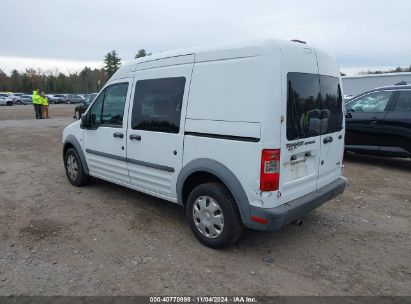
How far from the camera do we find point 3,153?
9.44 m

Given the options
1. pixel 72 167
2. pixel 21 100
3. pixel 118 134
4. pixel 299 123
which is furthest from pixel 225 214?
pixel 21 100

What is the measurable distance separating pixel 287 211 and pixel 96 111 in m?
3.42

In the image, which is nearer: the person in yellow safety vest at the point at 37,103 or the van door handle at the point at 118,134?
the van door handle at the point at 118,134

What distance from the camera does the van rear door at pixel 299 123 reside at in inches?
130

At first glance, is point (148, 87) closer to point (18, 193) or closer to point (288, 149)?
point (288, 149)

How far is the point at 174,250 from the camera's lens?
3.78m

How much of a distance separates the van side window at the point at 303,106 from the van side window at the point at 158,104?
4.14 feet

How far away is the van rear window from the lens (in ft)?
11.1

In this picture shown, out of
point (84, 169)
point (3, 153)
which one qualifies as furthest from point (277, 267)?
point (3, 153)

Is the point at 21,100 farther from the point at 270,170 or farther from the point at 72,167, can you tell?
the point at 270,170

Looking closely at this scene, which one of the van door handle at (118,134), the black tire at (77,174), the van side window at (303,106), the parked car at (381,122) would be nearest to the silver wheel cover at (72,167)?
the black tire at (77,174)

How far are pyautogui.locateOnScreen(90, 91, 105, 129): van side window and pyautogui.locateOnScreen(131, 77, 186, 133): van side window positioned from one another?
3.08 feet

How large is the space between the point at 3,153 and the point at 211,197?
8093 millimetres

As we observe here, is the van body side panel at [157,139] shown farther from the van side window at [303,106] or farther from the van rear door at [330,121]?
the van rear door at [330,121]
